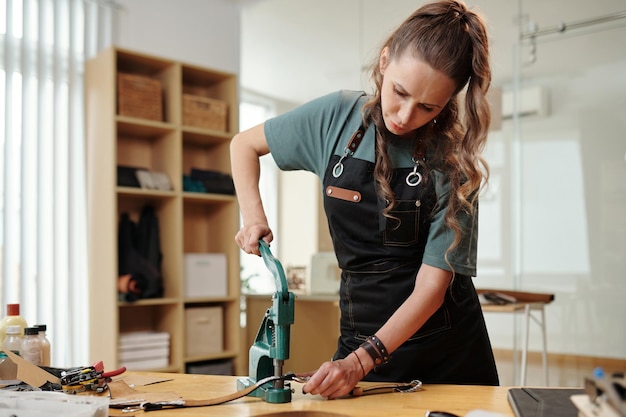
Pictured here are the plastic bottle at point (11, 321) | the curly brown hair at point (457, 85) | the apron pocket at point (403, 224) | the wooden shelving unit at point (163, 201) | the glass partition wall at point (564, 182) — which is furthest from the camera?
the glass partition wall at point (564, 182)

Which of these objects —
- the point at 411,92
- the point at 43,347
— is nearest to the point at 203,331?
the point at 43,347

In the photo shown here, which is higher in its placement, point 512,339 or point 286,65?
point 286,65

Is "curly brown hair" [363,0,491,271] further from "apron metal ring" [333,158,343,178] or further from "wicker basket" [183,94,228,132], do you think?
"wicker basket" [183,94,228,132]

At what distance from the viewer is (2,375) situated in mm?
1440

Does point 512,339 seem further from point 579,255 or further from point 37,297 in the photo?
point 37,297

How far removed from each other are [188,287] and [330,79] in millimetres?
1833

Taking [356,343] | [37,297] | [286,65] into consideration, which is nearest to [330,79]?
[286,65]

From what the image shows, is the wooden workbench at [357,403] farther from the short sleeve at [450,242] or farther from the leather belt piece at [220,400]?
the short sleeve at [450,242]

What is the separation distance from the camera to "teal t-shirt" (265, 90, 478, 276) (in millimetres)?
1462

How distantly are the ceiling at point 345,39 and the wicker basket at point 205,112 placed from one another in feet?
2.64

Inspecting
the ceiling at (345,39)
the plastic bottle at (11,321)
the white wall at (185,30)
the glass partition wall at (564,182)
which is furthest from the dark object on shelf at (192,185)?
the plastic bottle at (11,321)

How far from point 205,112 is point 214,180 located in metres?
0.44

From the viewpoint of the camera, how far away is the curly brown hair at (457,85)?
4.66 ft

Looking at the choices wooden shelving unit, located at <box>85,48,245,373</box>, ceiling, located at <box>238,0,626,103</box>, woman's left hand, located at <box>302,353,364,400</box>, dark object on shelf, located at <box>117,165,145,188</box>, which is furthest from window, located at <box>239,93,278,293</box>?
woman's left hand, located at <box>302,353,364,400</box>
